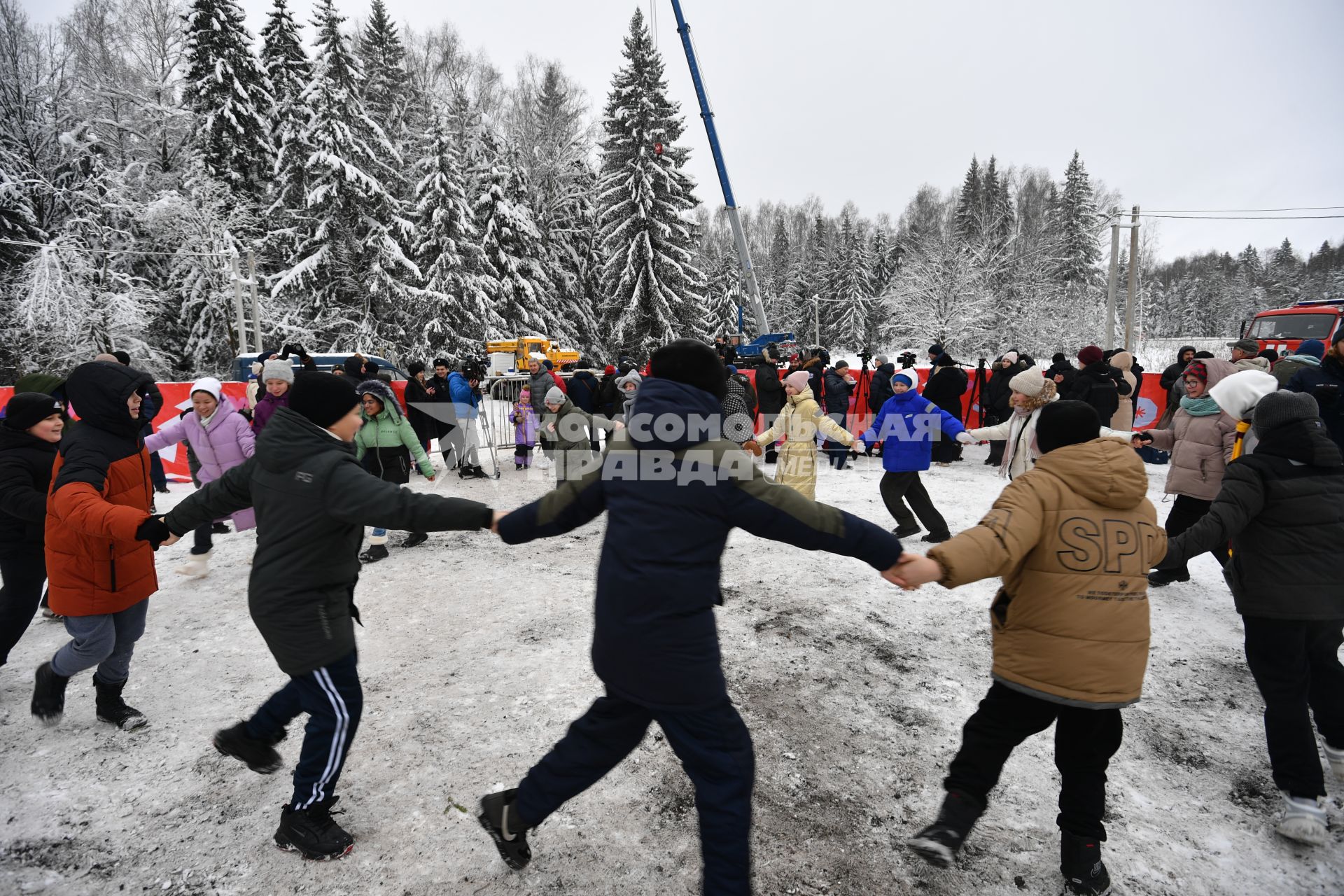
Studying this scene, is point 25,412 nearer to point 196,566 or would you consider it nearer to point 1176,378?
point 196,566

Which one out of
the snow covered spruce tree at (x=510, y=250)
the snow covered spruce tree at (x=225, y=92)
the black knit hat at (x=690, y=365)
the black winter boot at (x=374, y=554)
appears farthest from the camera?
the snow covered spruce tree at (x=510, y=250)

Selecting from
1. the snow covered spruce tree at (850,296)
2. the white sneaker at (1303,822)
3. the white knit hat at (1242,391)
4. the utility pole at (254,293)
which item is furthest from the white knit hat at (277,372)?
the snow covered spruce tree at (850,296)

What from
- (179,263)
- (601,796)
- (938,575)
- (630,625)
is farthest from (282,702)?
(179,263)

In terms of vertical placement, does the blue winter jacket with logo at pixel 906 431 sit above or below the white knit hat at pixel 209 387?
below

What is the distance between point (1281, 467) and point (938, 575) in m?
1.77

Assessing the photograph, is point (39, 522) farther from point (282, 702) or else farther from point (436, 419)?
point (436, 419)

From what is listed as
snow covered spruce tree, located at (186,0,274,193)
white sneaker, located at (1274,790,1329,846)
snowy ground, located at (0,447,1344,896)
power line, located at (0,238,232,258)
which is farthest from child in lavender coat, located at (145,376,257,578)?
snow covered spruce tree, located at (186,0,274,193)

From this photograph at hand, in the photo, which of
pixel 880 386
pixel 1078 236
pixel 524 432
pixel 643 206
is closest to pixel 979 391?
pixel 880 386

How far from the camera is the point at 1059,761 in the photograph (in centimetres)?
233

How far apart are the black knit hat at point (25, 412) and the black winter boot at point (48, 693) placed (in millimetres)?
1305

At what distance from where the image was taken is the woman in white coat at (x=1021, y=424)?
5055 millimetres

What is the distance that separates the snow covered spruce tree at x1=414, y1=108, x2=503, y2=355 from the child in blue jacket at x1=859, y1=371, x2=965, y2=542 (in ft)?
73.4

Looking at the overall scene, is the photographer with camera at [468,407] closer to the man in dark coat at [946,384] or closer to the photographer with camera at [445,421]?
the photographer with camera at [445,421]

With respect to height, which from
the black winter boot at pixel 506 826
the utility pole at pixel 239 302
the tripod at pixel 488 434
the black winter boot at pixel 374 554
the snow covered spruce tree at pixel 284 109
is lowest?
the black winter boot at pixel 374 554
